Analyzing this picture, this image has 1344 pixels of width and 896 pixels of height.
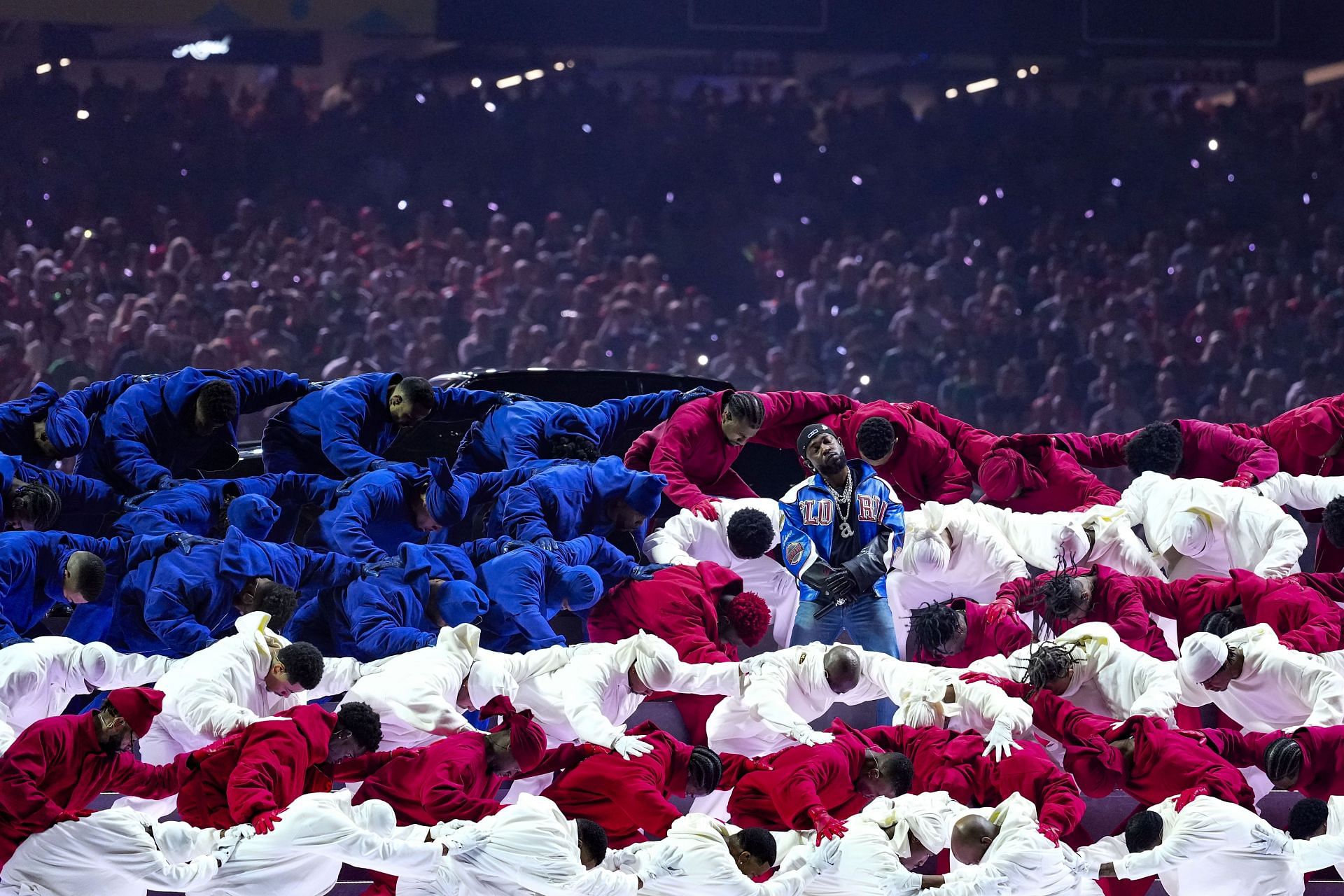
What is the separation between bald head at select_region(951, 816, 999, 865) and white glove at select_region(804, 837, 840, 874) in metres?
0.35

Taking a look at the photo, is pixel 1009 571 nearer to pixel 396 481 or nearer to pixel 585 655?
pixel 585 655

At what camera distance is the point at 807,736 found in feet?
15.5

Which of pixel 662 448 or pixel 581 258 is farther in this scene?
pixel 581 258

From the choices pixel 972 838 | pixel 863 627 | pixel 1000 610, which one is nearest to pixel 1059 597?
pixel 1000 610

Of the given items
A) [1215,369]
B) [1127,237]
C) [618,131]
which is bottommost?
[1215,369]

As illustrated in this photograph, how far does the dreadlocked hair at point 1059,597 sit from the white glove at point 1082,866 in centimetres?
110

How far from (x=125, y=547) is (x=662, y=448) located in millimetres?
1998

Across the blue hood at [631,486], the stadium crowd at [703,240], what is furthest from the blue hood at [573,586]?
the stadium crowd at [703,240]

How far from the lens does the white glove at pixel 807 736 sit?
472cm

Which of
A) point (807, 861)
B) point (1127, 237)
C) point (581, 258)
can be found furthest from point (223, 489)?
point (1127, 237)

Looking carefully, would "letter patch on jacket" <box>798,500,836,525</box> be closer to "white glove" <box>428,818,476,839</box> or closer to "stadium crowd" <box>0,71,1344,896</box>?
"stadium crowd" <box>0,71,1344,896</box>

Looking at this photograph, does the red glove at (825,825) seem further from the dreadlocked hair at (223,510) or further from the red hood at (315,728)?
the dreadlocked hair at (223,510)

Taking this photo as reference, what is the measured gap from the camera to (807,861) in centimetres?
436

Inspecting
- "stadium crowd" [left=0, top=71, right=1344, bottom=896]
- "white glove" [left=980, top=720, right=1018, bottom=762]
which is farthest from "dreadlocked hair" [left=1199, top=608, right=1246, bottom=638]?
"white glove" [left=980, top=720, right=1018, bottom=762]
